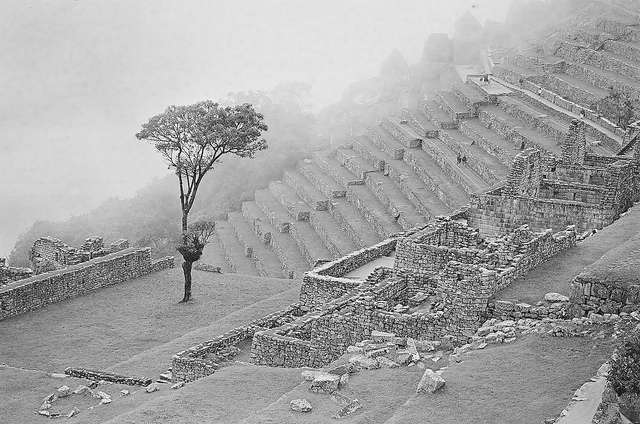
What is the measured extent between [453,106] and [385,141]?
208 inches

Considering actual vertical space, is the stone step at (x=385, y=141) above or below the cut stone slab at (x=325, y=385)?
above

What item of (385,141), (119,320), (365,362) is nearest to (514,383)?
(365,362)

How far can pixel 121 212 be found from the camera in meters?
64.1

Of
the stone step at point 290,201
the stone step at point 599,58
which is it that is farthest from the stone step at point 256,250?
the stone step at point 599,58

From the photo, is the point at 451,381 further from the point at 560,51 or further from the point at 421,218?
the point at 560,51

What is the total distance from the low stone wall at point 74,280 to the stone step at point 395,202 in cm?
1268

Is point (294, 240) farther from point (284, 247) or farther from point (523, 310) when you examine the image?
point (523, 310)

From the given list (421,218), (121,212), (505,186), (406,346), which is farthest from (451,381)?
(121,212)

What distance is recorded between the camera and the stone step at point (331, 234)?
41.8m

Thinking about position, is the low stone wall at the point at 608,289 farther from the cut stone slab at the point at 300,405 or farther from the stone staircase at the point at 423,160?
the stone staircase at the point at 423,160

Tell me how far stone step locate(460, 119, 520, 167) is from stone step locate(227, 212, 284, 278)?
11.8m

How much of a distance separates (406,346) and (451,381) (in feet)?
7.58

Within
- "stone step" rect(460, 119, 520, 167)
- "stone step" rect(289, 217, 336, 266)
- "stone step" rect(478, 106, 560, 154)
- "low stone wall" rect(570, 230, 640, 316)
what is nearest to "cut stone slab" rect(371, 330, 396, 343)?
"low stone wall" rect(570, 230, 640, 316)

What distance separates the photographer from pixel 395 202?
148 feet
